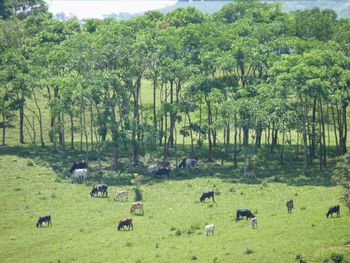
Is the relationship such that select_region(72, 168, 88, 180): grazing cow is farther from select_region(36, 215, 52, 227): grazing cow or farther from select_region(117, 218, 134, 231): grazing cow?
select_region(117, 218, 134, 231): grazing cow

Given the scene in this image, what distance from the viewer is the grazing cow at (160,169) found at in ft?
236

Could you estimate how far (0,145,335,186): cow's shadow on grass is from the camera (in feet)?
226

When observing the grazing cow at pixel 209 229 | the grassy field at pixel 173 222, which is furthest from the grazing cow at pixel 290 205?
the grazing cow at pixel 209 229

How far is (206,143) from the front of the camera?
8925cm

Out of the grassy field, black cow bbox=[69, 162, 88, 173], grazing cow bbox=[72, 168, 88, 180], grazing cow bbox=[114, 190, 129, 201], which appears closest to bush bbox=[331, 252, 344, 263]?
the grassy field

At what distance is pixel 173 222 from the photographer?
52.8 meters

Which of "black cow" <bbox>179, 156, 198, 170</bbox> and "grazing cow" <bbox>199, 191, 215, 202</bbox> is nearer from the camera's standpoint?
"grazing cow" <bbox>199, 191, 215, 202</bbox>

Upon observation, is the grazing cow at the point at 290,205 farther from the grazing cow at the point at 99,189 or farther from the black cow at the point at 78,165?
the black cow at the point at 78,165

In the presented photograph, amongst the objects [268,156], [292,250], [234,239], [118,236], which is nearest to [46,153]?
[268,156]

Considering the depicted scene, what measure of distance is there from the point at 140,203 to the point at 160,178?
1535cm

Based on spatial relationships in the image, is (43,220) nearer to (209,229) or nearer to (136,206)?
(136,206)

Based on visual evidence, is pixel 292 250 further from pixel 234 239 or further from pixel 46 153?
pixel 46 153

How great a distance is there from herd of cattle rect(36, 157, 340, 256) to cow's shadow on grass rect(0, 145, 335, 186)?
91 centimetres

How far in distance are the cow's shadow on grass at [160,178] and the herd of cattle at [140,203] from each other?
35.9 inches
